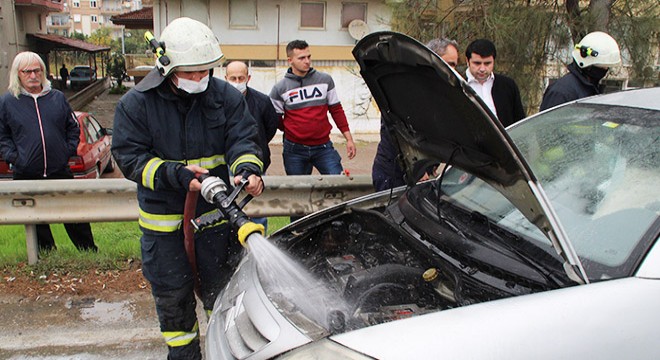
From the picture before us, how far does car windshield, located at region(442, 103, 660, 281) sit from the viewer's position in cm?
206

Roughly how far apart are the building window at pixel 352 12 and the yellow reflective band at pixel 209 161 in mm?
17786

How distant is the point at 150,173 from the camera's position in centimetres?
296

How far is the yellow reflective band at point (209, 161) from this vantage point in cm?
317

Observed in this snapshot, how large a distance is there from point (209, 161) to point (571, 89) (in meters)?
2.85

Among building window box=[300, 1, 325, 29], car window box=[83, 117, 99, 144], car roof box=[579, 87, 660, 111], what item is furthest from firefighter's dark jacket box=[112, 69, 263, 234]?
building window box=[300, 1, 325, 29]

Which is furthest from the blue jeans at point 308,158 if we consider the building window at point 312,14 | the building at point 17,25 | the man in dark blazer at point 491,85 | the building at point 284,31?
the building at point 17,25

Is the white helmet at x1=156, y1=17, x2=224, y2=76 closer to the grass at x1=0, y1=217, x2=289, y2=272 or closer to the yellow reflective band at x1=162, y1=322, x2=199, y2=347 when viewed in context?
the yellow reflective band at x1=162, y1=322, x2=199, y2=347

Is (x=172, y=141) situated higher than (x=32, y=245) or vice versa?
(x=172, y=141)

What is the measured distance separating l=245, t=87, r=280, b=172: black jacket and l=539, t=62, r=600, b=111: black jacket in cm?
223

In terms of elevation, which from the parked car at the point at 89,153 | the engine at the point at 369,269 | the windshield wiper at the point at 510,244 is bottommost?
the parked car at the point at 89,153

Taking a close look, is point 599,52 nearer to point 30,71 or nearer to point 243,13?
point 30,71

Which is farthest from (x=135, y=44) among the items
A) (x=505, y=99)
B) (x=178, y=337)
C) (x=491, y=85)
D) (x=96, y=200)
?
(x=178, y=337)

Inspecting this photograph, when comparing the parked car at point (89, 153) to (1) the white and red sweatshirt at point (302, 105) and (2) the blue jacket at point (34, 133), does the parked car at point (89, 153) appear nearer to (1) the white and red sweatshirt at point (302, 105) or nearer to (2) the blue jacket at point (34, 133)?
(2) the blue jacket at point (34, 133)

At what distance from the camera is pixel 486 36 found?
644 centimetres
